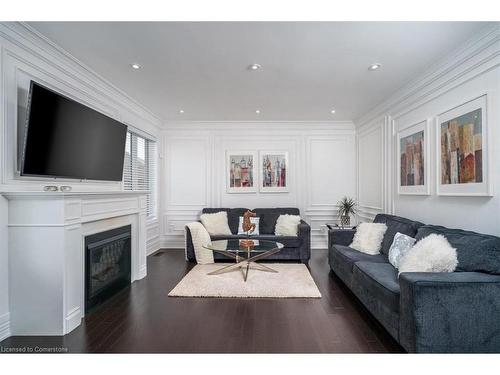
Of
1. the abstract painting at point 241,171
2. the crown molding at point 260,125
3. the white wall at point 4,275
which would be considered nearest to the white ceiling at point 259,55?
the crown molding at point 260,125

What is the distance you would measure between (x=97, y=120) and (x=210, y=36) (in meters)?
1.65

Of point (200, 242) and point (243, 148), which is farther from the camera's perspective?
point (243, 148)

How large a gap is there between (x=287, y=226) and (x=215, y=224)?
1302 mm

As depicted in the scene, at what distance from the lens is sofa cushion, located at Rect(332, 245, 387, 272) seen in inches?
121

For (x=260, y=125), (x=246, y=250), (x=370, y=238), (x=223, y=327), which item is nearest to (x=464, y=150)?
(x=370, y=238)

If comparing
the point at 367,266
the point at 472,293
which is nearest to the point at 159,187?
the point at 367,266

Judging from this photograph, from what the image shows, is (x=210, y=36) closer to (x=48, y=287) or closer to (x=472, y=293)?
(x=48, y=287)

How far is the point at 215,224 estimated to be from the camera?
4.81 metres

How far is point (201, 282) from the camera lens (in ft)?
11.3

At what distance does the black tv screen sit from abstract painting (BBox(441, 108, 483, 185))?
152 inches

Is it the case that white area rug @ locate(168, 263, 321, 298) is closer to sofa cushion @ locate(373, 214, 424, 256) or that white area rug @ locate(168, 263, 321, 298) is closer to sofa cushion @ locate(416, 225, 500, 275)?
sofa cushion @ locate(373, 214, 424, 256)

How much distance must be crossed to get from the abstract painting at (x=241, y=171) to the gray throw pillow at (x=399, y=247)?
3055 mm

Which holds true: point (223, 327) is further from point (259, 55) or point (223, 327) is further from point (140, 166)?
point (140, 166)

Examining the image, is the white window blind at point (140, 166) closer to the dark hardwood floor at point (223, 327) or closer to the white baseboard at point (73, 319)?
the dark hardwood floor at point (223, 327)
